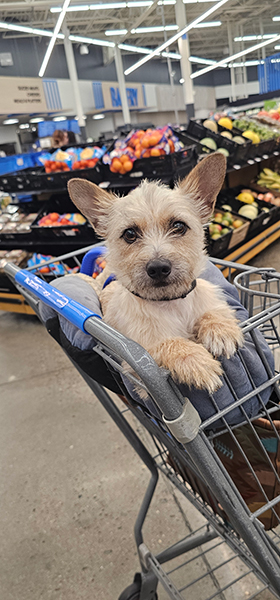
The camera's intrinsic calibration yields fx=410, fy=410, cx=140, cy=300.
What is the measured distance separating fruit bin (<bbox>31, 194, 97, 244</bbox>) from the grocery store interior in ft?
0.06

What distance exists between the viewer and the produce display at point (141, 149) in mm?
3430

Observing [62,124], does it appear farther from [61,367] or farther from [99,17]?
[61,367]

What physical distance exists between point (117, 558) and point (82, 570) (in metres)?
0.15

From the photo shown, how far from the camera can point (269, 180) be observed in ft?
17.2

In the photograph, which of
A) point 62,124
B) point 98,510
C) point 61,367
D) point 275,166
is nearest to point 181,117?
point 62,124

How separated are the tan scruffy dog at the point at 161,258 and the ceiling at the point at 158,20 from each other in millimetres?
6481

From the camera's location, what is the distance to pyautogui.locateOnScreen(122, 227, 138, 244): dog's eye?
1.12 m

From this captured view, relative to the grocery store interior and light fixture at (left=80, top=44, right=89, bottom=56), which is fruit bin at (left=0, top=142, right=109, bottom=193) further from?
light fixture at (left=80, top=44, right=89, bottom=56)

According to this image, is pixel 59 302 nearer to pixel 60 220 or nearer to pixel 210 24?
pixel 60 220

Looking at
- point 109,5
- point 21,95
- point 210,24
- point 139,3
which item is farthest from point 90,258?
point 21,95

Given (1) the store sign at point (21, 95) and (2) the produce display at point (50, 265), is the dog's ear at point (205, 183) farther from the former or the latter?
(1) the store sign at point (21, 95)

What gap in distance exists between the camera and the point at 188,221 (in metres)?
1.11

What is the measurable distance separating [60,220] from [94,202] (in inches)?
120

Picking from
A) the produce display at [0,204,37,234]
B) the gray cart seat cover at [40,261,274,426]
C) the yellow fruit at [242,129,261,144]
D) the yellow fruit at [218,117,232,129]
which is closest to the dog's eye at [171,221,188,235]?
the gray cart seat cover at [40,261,274,426]
